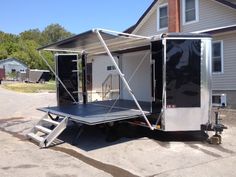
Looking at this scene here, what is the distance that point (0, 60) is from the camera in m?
71.7

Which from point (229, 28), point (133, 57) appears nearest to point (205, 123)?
point (133, 57)

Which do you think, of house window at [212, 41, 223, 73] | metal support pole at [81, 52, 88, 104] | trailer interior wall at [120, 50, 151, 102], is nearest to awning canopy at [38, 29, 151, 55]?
metal support pole at [81, 52, 88, 104]

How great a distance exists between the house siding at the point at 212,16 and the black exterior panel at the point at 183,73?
7.83m

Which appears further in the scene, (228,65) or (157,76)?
(228,65)

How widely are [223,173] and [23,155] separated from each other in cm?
443

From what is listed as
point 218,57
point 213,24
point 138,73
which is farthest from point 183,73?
point 213,24

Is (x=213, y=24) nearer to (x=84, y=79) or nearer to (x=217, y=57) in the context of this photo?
(x=217, y=57)

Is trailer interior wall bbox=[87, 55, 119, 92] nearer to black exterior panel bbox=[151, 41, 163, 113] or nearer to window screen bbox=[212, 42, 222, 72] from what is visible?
window screen bbox=[212, 42, 222, 72]

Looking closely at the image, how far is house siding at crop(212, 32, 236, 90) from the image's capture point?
50.0ft

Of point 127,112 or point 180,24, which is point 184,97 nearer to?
point 127,112

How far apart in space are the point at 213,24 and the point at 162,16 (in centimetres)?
373

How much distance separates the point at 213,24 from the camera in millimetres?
16984

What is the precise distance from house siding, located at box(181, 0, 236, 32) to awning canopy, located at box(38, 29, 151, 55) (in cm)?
628

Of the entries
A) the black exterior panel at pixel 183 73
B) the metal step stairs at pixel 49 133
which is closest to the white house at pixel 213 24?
the black exterior panel at pixel 183 73
